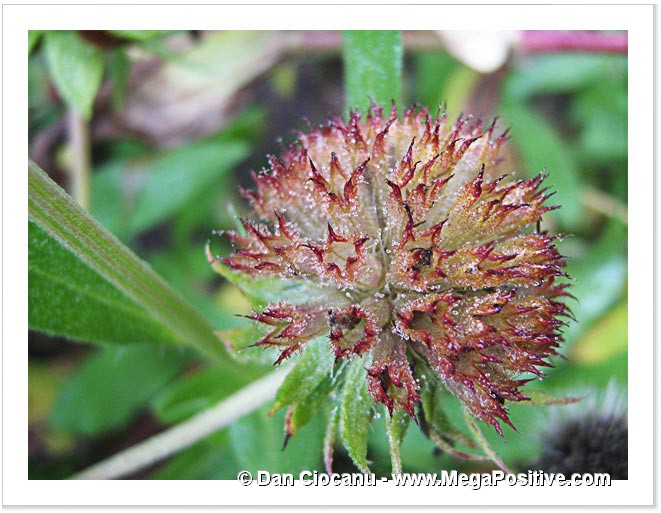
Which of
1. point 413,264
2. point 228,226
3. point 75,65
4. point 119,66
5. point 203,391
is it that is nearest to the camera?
point 413,264

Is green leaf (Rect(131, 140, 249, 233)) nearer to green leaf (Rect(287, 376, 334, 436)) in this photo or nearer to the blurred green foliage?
the blurred green foliage

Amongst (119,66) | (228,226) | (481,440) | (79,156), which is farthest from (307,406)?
(228,226)

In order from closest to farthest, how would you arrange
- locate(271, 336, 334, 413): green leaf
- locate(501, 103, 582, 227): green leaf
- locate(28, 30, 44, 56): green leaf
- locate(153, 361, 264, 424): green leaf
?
locate(271, 336, 334, 413): green leaf
locate(28, 30, 44, 56): green leaf
locate(153, 361, 264, 424): green leaf
locate(501, 103, 582, 227): green leaf

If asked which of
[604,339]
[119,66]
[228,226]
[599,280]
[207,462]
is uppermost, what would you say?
[119,66]

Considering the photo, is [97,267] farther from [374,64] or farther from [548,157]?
Answer: [548,157]

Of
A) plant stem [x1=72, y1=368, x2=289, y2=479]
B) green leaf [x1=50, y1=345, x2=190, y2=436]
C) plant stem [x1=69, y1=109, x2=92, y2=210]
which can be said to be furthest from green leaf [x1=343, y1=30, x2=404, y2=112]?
green leaf [x1=50, y1=345, x2=190, y2=436]
